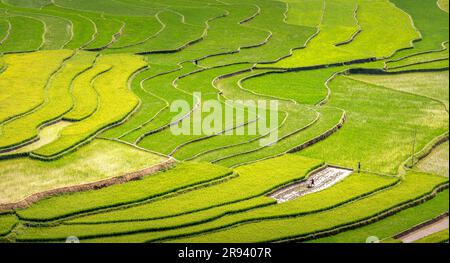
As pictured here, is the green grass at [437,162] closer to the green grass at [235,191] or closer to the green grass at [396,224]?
the green grass at [396,224]

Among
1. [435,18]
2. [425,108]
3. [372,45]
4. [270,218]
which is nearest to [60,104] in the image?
[270,218]

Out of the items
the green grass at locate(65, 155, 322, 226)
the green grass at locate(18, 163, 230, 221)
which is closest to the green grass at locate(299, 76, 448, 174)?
the green grass at locate(65, 155, 322, 226)

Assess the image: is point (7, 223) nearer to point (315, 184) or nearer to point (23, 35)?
point (315, 184)

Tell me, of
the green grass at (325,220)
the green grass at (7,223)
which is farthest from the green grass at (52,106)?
the green grass at (325,220)

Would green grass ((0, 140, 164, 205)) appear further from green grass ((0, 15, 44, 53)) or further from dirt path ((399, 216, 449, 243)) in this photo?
green grass ((0, 15, 44, 53))

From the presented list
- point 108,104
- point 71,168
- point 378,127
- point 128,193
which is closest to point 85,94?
point 108,104
